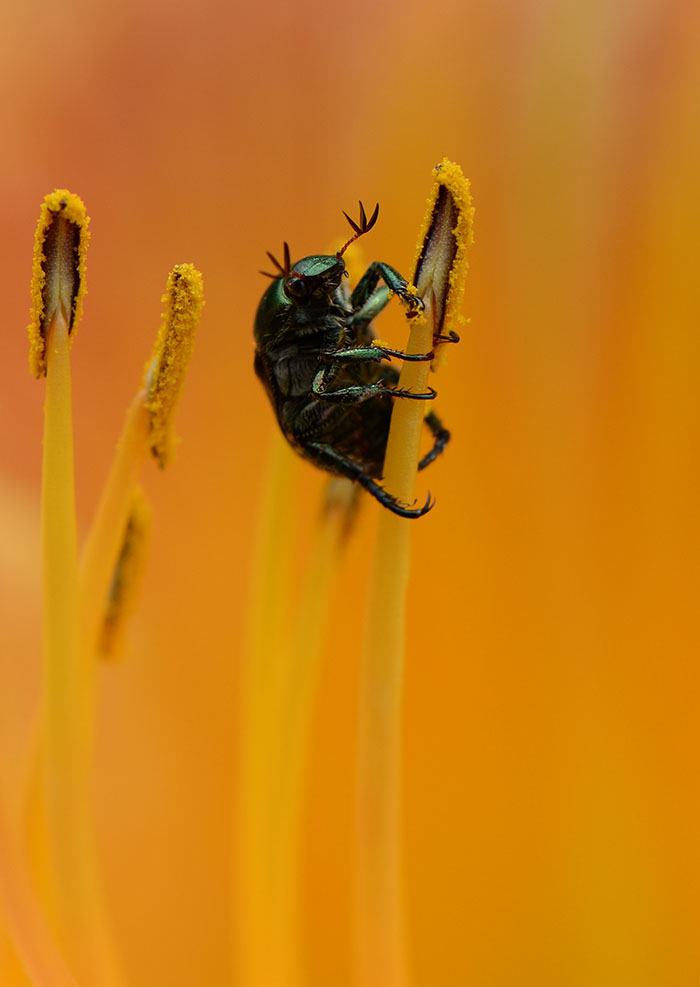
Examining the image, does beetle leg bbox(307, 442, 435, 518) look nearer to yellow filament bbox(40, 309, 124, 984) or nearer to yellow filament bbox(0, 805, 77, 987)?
yellow filament bbox(40, 309, 124, 984)

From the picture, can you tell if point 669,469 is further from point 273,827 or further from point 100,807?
point 100,807

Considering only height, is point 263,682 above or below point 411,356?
below

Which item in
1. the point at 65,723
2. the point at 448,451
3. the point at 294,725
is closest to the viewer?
the point at 65,723

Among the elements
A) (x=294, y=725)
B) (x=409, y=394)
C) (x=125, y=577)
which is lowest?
(x=294, y=725)

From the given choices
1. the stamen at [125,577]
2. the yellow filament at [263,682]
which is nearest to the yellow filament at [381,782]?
A: the yellow filament at [263,682]

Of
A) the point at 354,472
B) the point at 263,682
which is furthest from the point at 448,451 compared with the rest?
the point at 354,472

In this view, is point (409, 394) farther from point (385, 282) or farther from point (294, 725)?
point (294, 725)

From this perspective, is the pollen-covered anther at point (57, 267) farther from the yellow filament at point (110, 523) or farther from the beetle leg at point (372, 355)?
the beetle leg at point (372, 355)
